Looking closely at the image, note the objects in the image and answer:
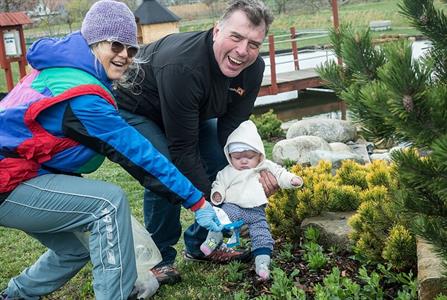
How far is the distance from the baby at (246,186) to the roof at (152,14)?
15493 millimetres

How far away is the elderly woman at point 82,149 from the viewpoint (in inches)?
99.0

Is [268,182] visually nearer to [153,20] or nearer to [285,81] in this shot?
[285,81]

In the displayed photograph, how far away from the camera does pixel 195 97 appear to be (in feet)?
10.0

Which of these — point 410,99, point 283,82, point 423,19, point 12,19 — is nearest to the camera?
point 410,99

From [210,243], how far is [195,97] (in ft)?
3.16

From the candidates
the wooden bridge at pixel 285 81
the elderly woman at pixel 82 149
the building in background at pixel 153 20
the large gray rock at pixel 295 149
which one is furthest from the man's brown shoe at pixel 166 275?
the building in background at pixel 153 20

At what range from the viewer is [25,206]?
8.63 feet

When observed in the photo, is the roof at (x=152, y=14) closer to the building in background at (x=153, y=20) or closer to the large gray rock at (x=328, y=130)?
the building in background at (x=153, y=20)

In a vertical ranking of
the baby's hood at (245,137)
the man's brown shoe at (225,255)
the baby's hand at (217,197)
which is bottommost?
the man's brown shoe at (225,255)

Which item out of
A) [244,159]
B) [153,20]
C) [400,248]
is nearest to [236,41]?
[244,159]

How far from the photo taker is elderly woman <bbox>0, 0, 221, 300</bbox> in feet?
8.25

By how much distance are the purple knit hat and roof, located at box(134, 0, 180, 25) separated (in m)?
16.1

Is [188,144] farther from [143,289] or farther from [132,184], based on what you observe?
[132,184]

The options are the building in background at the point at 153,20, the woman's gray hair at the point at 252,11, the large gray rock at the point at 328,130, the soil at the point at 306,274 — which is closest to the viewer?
the woman's gray hair at the point at 252,11
